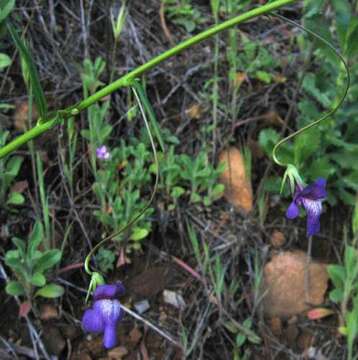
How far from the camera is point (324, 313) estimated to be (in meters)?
2.62

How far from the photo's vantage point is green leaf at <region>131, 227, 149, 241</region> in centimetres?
246

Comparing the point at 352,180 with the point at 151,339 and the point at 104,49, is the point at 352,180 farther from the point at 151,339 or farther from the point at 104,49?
the point at 104,49

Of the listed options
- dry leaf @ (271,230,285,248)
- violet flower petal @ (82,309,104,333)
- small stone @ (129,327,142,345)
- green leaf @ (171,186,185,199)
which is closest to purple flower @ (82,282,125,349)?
violet flower petal @ (82,309,104,333)

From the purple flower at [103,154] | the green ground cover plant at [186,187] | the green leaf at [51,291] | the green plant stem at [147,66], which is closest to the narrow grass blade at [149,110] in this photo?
the green plant stem at [147,66]

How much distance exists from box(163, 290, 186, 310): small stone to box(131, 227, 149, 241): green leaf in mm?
235

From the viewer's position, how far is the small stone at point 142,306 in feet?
8.02

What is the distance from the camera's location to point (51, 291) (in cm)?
227

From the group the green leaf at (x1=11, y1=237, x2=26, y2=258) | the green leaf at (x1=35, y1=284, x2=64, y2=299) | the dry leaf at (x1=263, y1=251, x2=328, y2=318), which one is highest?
the green leaf at (x1=11, y1=237, x2=26, y2=258)

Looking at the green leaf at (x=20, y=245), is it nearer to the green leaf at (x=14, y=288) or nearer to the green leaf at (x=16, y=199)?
the green leaf at (x=14, y=288)

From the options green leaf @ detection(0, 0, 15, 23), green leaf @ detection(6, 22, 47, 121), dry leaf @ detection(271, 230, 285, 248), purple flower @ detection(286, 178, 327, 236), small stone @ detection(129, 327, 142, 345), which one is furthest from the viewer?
dry leaf @ detection(271, 230, 285, 248)

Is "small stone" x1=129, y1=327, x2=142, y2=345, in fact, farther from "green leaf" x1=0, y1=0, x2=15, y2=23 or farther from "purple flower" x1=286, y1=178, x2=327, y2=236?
"green leaf" x1=0, y1=0, x2=15, y2=23

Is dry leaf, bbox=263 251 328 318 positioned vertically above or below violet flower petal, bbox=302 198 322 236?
below

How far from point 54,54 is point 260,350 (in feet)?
4.99

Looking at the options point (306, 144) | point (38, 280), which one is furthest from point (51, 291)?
point (306, 144)
